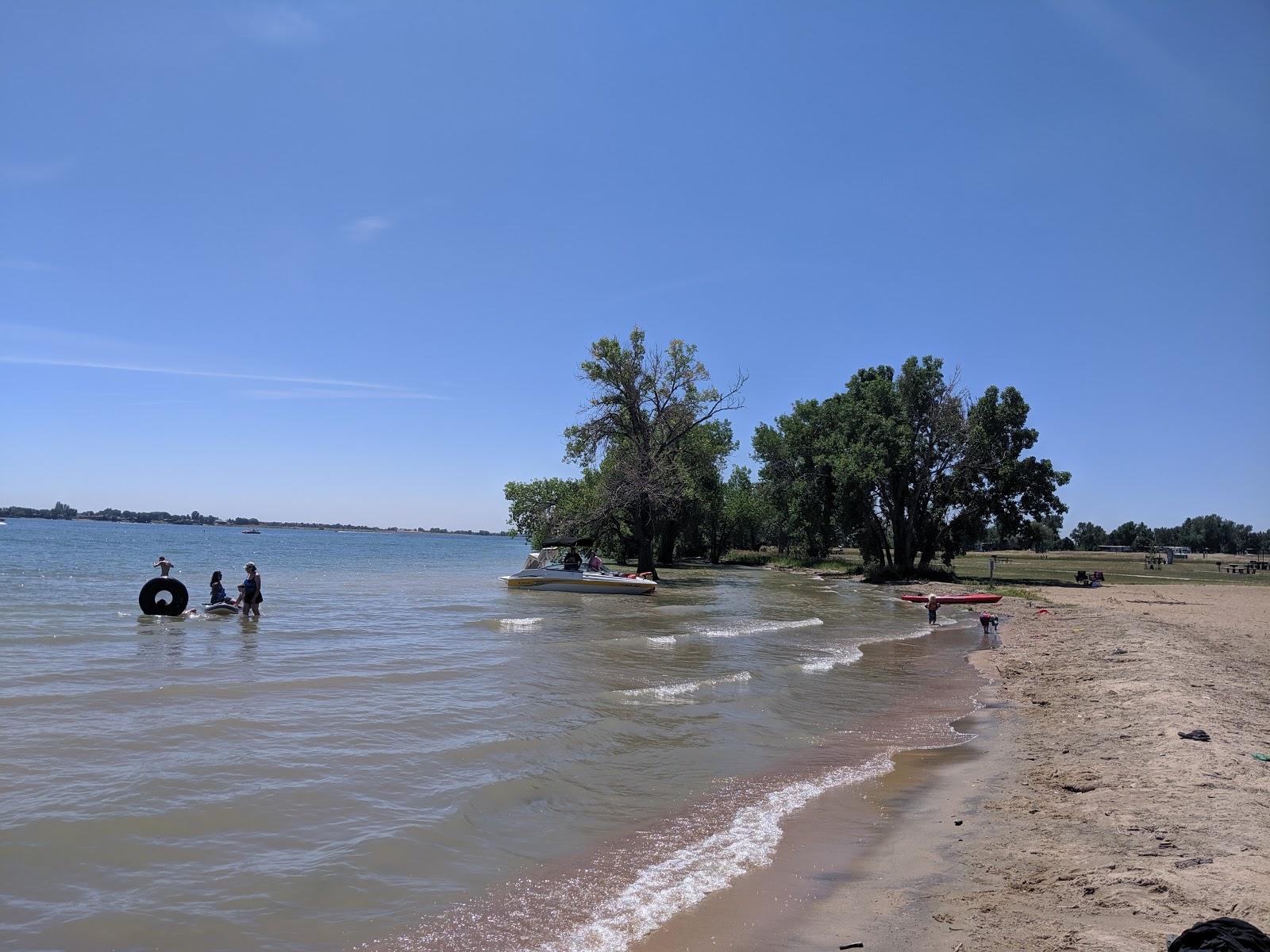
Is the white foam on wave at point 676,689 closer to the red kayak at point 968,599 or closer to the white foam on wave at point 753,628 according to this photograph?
the white foam on wave at point 753,628

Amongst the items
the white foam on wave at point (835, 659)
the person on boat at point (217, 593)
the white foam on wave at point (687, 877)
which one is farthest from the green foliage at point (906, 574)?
the white foam on wave at point (687, 877)

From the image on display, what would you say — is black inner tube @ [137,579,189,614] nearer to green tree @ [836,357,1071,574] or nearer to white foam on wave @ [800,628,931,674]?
white foam on wave @ [800,628,931,674]

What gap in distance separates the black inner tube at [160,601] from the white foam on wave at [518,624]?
7824 mm

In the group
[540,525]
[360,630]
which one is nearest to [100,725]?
[360,630]

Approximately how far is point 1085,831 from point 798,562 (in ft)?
186

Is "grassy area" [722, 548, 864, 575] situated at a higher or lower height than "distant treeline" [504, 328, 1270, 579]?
lower

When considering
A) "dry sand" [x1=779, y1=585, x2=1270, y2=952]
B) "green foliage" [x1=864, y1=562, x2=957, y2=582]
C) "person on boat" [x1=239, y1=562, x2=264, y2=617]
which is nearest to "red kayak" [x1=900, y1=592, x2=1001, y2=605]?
"green foliage" [x1=864, y1=562, x2=957, y2=582]

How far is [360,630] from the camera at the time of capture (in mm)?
17156

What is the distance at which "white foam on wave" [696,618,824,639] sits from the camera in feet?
59.3

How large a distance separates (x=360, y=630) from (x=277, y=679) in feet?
20.9

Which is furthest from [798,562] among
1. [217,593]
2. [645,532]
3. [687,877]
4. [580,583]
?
[687,877]

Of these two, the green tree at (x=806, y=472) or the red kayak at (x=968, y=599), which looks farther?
the green tree at (x=806, y=472)

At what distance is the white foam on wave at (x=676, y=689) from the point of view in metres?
10.7

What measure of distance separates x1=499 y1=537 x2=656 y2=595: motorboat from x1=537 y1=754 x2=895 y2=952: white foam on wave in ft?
73.1
